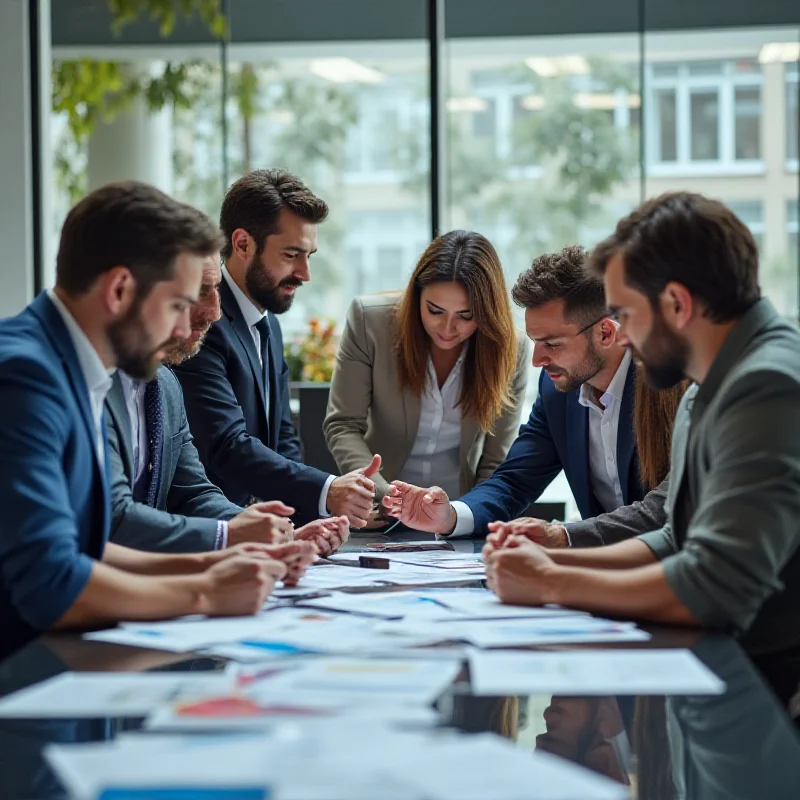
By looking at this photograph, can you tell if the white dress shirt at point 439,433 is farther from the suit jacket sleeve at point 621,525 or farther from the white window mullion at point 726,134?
the white window mullion at point 726,134

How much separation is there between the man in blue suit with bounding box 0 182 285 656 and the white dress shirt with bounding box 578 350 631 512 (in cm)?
129

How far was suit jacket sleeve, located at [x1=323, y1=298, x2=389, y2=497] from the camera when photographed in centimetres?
372

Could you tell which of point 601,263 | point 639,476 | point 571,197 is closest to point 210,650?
point 601,263

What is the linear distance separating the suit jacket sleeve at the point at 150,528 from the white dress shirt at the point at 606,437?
1136mm

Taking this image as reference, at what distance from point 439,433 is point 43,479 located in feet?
6.44

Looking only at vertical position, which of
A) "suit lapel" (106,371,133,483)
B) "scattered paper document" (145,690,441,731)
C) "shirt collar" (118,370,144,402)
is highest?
"shirt collar" (118,370,144,402)

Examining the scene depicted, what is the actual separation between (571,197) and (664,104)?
73 centimetres

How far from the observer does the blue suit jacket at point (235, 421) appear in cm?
333

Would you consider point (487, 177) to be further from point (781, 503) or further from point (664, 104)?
point (781, 503)

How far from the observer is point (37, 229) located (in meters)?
6.83

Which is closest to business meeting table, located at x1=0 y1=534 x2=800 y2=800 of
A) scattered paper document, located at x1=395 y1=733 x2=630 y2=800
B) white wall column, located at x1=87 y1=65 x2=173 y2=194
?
scattered paper document, located at x1=395 y1=733 x2=630 y2=800

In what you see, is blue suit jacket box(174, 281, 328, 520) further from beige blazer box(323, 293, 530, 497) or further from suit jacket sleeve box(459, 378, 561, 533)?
suit jacket sleeve box(459, 378, 561, 533)

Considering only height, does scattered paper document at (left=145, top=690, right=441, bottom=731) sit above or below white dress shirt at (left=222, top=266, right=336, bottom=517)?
below

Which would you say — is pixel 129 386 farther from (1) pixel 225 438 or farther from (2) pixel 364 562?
(1) pixel 225 438
